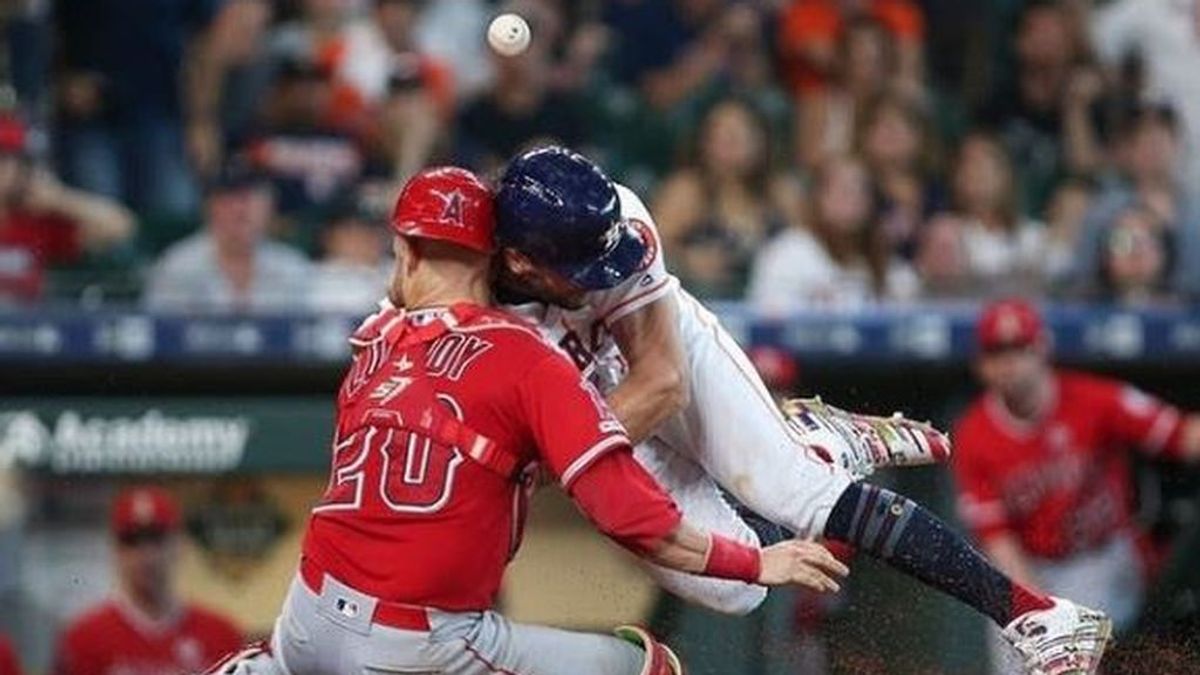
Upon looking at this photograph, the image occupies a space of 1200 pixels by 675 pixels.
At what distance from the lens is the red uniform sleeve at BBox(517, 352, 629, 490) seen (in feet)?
19.3

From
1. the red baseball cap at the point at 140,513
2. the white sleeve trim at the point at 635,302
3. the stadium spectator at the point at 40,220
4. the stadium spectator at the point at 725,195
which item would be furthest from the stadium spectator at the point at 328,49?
the white sleeve trim at the point at 635,302

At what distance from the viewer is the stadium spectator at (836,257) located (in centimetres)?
1042

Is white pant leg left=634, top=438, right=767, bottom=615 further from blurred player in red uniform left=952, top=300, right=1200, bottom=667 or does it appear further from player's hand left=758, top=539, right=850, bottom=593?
blurred player in red uniform left=952, top=300, right=1200, bottom=667

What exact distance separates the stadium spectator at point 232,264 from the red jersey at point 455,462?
3928 mm

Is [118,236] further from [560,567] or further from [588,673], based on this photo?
[588,673]

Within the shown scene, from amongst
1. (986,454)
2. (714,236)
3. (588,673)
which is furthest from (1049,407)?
(588,673)

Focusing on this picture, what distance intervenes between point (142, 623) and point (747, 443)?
3526mm

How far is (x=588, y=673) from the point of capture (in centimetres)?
621

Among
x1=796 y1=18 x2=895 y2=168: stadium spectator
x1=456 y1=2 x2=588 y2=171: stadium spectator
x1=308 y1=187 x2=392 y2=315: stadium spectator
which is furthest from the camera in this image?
x1=796 y1=18 x2=895 y2=168: stadium spectator

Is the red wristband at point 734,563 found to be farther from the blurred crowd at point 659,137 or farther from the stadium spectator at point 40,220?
the stadium spectator at point 40,220

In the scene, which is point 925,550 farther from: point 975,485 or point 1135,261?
point 1135,261

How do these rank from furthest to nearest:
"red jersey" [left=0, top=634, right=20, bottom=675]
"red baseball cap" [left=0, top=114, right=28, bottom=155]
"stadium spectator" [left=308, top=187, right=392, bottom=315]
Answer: "red baseball cap" [left=0, top=114, right=28, bottom=155], "stadium spectator" [left=308, top=187, right=392, bottom=315], "red jersey" [left=0, top=634, right=20, bottom=675]

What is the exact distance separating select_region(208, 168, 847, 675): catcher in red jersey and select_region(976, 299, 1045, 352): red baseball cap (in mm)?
3943

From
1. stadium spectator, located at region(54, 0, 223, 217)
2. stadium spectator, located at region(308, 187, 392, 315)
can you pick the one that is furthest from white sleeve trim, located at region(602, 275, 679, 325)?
stadium spectator, located at region(54, 0, 223, 217)
